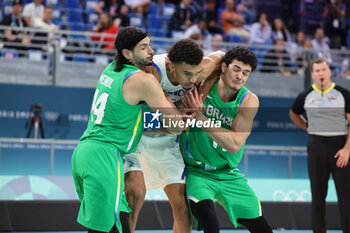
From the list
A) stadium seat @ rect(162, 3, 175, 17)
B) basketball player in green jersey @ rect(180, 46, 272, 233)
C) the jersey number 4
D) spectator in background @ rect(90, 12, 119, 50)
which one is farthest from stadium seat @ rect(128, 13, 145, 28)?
the jersey number 4

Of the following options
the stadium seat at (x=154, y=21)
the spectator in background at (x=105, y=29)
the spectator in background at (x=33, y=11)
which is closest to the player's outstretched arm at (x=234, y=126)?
the spectator in background at (x=105, y=29)

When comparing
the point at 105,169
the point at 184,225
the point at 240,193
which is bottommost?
the point at 184,225

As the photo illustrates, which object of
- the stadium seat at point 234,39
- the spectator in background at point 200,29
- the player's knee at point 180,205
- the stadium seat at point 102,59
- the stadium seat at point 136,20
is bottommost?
the player's knee at point 180,205

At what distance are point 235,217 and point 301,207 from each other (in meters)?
3.88

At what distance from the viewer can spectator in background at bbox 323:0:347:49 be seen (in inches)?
539

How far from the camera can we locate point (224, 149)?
4551 mm

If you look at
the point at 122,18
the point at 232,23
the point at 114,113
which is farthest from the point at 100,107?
the point at 232,23

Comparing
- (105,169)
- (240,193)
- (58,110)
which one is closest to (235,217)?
(240,193)

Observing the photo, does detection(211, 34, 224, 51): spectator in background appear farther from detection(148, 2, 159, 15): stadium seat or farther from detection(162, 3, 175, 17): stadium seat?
detection(148, 2, 159, 15): stadium seat

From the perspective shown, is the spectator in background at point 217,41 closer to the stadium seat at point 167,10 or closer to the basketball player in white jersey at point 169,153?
the stadium seat at point 167,10

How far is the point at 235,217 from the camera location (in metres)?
4.46

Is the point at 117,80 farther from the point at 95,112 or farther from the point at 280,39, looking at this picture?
the point at 280,39

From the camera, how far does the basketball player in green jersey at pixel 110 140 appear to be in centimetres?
370

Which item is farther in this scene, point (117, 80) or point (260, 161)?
point (260, 161)
